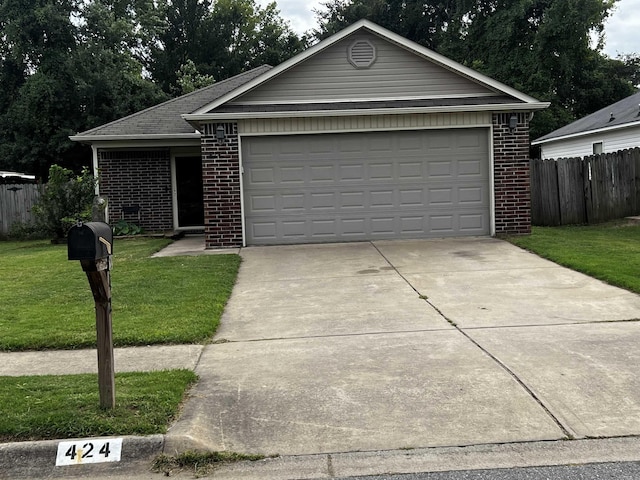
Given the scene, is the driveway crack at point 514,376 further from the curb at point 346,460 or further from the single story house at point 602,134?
the single story house at point 602,134

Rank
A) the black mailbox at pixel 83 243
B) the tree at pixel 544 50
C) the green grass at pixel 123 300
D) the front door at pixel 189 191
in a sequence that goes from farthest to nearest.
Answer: the tree at pixel 544 50
the front door at pixel 189 191
the green grass at pixel 123 300
the black mailbox at pixel 83 243

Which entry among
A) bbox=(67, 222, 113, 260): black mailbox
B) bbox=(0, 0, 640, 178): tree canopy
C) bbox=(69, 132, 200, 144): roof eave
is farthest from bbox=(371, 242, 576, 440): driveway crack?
bbox=(0, 0, 640, 178): tree canopy

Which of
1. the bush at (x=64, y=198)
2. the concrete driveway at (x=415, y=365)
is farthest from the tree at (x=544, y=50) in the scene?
the concrete driveway at (x=415, y=365)

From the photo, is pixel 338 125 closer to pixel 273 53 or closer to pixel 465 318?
pixel 465 318

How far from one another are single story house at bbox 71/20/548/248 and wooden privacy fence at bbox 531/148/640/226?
3.69 m

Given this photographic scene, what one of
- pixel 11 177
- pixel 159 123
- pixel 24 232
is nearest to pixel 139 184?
pixel 159 123

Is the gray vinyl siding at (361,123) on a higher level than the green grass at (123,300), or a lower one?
higher

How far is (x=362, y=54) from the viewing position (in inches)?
529

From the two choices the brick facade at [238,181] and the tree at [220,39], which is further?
the tree at [220,39]

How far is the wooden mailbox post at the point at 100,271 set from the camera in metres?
3.94

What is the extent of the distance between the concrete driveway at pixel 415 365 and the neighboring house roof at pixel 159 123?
8.45 m

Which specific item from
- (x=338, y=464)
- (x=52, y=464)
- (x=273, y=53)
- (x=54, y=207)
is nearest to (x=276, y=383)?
(x=338, y=464)

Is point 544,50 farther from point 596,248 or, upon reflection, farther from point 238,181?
point 238,181

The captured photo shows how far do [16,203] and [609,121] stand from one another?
66.7 ft
